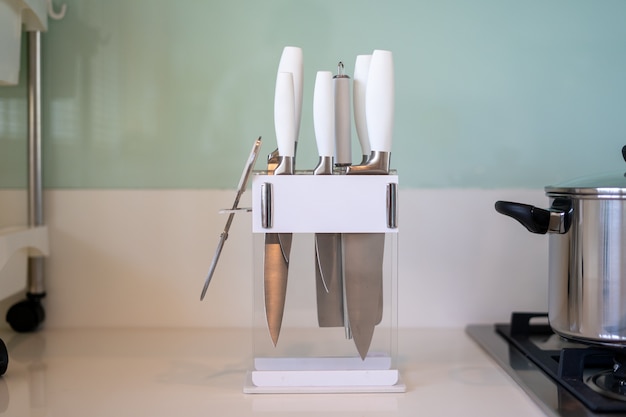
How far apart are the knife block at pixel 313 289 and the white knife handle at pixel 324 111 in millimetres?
38

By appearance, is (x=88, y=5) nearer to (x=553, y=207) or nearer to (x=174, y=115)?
(x=174, y=115)

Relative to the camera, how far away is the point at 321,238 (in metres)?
0.75

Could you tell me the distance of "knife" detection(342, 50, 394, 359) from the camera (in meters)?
0.70

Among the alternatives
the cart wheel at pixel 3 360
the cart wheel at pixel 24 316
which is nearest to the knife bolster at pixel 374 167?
the cart wheel at pixel 3 360

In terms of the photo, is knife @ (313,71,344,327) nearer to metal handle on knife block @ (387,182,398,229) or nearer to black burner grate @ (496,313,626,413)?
metal handle on knife block @ (387,182,398,229)

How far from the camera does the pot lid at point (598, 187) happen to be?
2.31 ft

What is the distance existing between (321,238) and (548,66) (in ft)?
1.80

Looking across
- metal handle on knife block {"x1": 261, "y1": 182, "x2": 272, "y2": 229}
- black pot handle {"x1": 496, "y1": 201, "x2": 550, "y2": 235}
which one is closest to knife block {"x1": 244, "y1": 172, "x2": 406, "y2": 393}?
metal handle on knife block {"x1": 261, "y1": 182, "x2": 272, "y2": 229}

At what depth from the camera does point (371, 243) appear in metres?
0.73

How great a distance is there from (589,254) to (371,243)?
242 mm

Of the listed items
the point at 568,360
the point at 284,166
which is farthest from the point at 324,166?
the point at 568,360

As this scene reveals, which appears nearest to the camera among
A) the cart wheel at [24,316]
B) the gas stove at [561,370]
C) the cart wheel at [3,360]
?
the gas stove at [561,370]

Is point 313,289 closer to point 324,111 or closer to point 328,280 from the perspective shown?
point 328,280

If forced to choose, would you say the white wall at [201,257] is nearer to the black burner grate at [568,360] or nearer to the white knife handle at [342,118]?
the black burner grate at [568,360]
